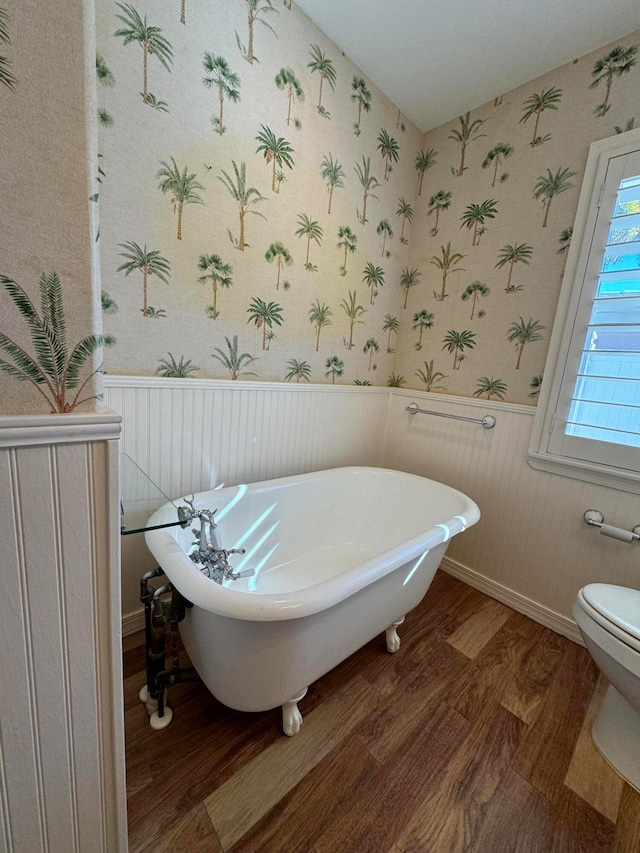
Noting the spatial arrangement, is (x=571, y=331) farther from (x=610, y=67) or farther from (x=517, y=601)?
(x=517, y=601)

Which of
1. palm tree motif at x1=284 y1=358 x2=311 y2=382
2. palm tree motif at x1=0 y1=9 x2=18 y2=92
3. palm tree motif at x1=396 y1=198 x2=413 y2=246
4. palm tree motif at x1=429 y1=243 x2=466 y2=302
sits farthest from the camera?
palm tree motif at x1=396 y1=198 x2=413 y2=246

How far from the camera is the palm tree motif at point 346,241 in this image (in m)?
1.72

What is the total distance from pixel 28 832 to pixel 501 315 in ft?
7.30

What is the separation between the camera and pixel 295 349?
1.65 metres

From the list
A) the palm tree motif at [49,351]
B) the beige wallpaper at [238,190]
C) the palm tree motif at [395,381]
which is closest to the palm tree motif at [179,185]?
the beige wallpaper at [238,190]

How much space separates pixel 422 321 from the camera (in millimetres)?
2053

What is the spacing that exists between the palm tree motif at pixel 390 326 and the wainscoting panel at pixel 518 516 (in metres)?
Answer: 0.38

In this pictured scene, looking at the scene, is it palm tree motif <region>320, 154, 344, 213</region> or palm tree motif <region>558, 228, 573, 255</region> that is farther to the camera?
palm tree motif <region>320, 154, 344, 213</region>

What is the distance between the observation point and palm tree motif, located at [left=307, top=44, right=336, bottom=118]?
1.45 m

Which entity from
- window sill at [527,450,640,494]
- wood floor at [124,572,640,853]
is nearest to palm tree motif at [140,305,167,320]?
wood floor at [124,572,640,853]

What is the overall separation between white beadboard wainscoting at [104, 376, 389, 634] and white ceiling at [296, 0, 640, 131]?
5.11 feet

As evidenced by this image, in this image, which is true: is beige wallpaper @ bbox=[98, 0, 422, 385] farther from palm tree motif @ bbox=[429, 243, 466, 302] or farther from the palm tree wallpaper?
palm tree motif @ bbox=[429, 243, 466, 302]

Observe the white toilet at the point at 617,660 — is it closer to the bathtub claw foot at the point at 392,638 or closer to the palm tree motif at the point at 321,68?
the bathtub claw foot at the point at 392,638

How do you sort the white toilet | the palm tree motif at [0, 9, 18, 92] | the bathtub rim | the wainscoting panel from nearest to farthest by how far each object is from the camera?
the palm tree motif at [0, 9, 18, 92] < the bathtub rim < the white toilet < the wainscoting panel
